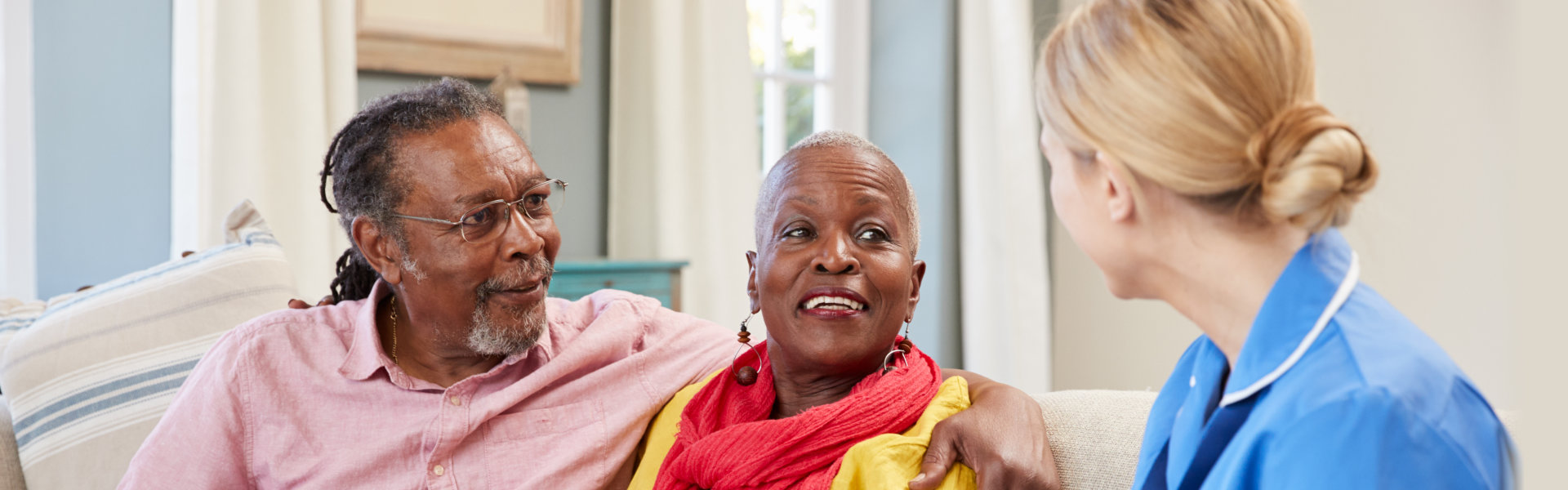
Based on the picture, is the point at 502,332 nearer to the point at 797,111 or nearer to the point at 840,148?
the point at 840,148

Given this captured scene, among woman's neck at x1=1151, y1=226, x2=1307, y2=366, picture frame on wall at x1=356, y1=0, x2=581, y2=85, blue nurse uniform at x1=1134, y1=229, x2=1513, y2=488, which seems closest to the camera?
blue nurse uniform at x1=1134, y1=229, x2=1513, y2=488

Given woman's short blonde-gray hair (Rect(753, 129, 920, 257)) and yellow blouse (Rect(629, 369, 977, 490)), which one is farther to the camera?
woman's short blonde-gray hair (Rect(753, 129, 920, 257))

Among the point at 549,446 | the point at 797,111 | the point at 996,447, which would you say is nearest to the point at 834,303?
the point at 996,447

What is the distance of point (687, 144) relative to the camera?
346cm

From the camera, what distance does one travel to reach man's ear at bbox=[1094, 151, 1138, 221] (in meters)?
0.87

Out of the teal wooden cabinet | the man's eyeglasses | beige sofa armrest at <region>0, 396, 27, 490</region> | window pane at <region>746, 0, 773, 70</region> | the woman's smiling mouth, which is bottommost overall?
beige sofa armrest at <region>0, 396, 27, 490</region>

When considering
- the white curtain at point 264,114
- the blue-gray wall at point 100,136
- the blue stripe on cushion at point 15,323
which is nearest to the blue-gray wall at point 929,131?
the white curtain at point 264,114

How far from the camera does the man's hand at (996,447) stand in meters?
1.17

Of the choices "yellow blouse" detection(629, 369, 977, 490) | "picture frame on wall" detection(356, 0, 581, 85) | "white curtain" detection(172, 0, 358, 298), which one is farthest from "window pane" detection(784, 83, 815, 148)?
"yellow blouse" detection(629, 369, 977, 490)

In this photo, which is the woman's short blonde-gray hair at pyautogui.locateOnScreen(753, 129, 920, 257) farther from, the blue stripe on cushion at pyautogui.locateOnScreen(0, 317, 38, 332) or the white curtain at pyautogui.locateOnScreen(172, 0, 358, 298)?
the white curtain at pyautogui.locateOnScreen(172, 0, 358, 298)

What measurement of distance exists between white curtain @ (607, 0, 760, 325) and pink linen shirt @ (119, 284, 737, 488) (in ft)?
5.55

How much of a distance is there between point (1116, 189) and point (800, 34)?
340 cm

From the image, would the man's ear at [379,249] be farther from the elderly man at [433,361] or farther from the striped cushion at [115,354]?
the striped cushion at [115,354]

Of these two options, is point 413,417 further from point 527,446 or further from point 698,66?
point 698,66
